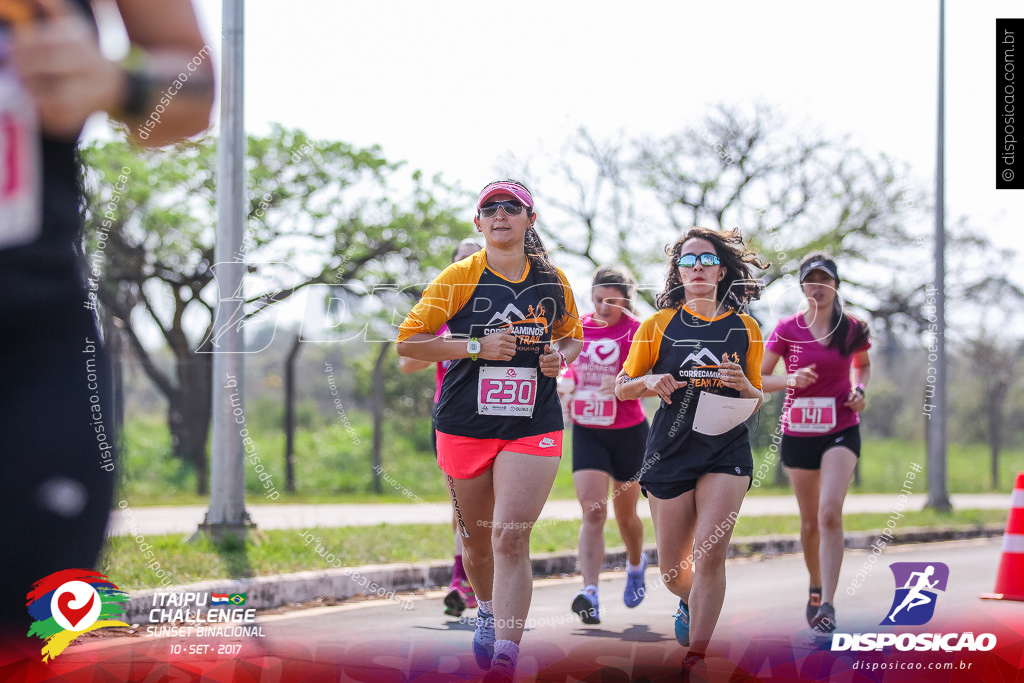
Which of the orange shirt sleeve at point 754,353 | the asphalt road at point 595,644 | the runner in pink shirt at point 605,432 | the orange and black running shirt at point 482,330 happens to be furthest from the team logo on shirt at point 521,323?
the runner in pink shirt at point 605,432

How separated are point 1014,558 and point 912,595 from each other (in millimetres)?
2414

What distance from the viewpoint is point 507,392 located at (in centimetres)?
419

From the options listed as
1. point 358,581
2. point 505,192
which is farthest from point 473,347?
point 358,581

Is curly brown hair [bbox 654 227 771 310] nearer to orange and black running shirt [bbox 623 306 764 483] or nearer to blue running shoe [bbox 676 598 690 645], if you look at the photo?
orange and black running shirt [bbox 623 306 764 483]

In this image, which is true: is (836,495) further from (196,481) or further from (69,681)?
(196,481)

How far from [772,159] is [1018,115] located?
19.8 ft

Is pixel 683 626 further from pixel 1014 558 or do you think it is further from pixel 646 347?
pixel 1014 558

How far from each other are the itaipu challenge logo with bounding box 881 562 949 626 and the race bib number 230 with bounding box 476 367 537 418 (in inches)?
83.5

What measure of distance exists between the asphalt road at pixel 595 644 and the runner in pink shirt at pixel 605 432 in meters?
0.44

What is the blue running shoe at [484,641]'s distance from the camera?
436 cm

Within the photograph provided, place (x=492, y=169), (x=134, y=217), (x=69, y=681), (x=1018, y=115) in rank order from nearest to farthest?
(x=69, y=681)
(x=1018, y=115)
(x=492, y=169)
(x=134, y=217)

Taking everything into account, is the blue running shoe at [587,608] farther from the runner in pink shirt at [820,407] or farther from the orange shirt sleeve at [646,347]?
the orange shirt sleeve at [646,347]

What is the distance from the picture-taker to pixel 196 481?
1527 centimetres

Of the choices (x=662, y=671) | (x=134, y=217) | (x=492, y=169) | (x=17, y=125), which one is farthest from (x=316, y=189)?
(x=17, y=125)
